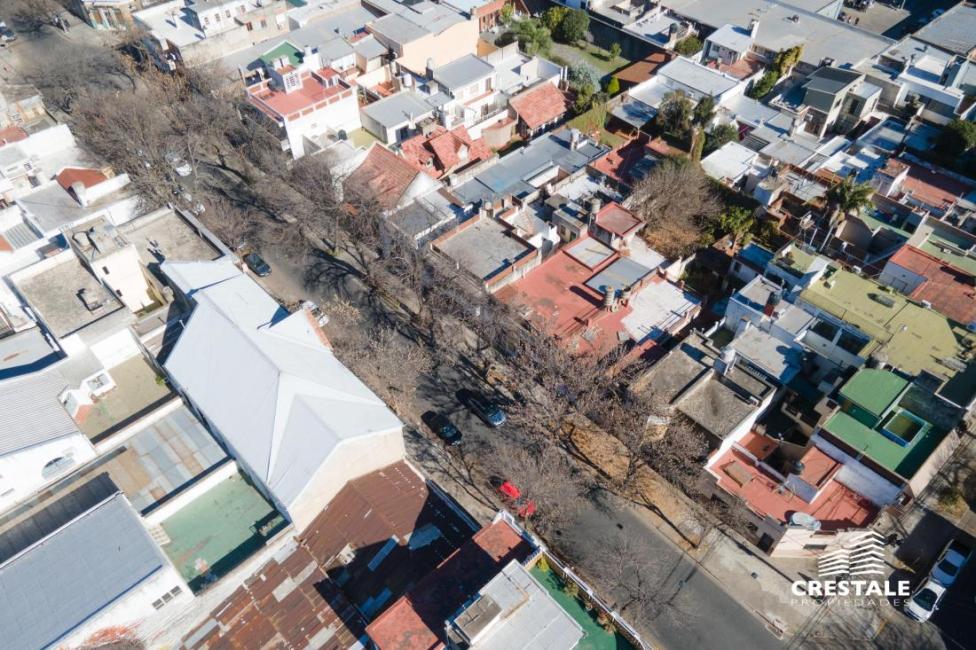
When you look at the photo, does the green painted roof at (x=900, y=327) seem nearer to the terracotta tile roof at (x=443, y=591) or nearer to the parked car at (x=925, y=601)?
the parked car at (x=925, y=601)

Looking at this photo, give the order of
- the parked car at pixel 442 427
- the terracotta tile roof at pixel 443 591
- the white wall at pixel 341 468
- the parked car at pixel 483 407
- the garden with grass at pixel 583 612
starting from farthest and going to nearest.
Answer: the parked car at pixel 483 407 < the parked car at pixel 442 427 < the white wall at pixel 341 468 < the garden with grass at pixel 583 612 < the terracotta tile roof at pixel 443 591

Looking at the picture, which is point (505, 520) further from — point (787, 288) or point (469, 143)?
point (469, 143)

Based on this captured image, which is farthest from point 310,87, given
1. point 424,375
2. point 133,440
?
point 133,440

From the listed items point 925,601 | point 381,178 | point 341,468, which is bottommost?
point 925,601

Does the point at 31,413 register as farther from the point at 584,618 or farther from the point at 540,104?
the point at 540,104

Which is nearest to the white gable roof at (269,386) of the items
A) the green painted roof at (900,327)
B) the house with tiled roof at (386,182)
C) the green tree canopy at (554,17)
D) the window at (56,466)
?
the window at (56,466)

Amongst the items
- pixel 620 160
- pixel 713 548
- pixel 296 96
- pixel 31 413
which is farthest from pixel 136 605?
pixel 620 160
